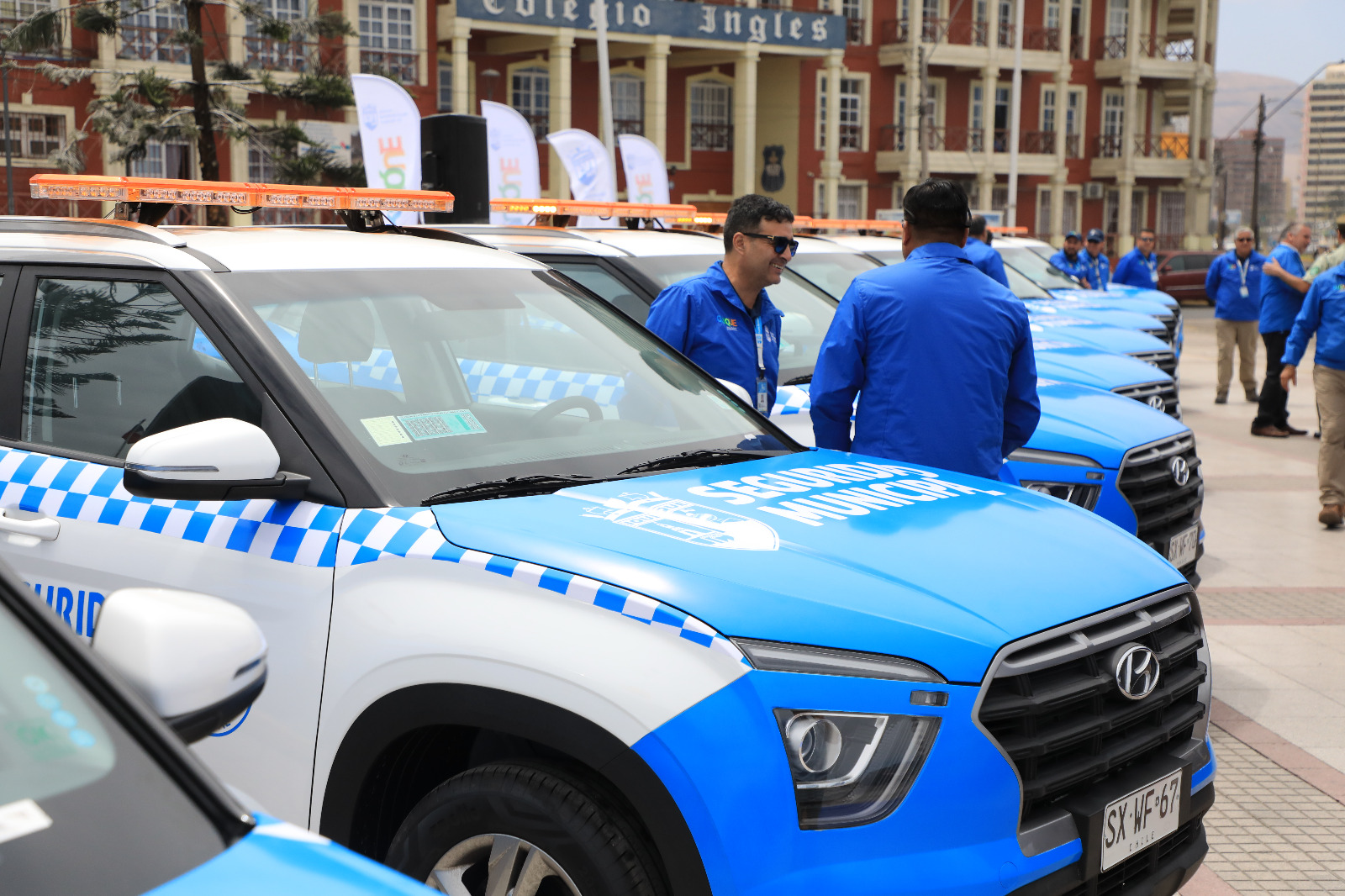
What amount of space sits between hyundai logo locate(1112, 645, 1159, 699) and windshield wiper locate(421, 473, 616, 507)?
117cm

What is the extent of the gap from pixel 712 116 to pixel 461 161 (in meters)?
34.0

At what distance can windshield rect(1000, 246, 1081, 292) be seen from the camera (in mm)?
15258

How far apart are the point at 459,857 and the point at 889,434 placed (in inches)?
97.9

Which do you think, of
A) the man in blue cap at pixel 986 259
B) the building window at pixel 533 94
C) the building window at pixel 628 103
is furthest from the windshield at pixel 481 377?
the building window at pixel 628 103

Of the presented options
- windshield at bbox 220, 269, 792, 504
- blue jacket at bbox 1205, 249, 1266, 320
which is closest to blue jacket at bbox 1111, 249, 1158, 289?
blue jacket at bbox 1205, 249, 1266, 320

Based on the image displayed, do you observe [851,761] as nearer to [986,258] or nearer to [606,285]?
[606,285]

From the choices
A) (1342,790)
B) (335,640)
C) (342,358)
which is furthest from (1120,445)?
(335,640)

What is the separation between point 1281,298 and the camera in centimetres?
1284

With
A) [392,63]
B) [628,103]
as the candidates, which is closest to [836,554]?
[392,63]

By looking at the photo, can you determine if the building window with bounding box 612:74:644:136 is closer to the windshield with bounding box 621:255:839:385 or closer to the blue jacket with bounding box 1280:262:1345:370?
the blue jacket with bounding box 1280:262:1345:370

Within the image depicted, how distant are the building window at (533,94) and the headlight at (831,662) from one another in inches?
→ 1488

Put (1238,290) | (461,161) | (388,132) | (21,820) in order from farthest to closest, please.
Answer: (1238,290) < (388,132) < (461,161) < (21,820)

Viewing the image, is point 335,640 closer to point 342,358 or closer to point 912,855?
point 342,358

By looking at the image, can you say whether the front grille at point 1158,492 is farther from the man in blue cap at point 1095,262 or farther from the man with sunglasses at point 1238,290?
the man in blue cap at point 1095,262
